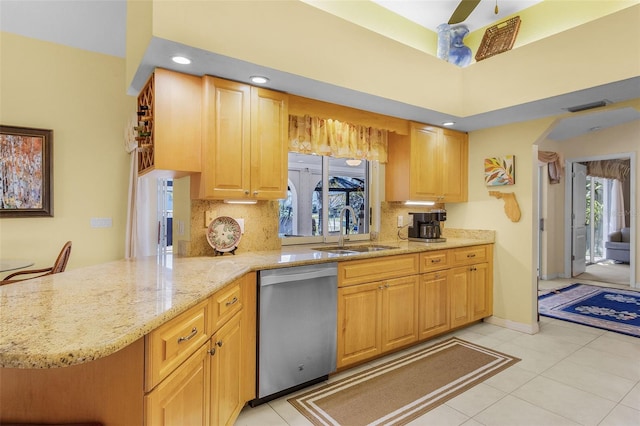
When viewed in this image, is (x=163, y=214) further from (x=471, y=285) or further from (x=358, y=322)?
(x=471, y=285)

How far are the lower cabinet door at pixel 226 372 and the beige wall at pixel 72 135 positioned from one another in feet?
10.5

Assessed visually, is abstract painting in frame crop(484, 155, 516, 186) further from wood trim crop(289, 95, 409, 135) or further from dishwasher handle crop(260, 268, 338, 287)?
dishwasher handle crop(260, 268, 338, 287)

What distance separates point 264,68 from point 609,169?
863 centimetres

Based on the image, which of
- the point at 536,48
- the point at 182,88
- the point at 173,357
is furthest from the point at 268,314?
the point at 536,48

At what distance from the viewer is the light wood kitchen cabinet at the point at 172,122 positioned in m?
2.27

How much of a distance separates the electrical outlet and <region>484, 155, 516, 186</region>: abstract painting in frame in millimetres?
3038

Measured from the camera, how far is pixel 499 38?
3.28 m

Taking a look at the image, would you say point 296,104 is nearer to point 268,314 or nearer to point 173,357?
point 268,314

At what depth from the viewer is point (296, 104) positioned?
2.90 m

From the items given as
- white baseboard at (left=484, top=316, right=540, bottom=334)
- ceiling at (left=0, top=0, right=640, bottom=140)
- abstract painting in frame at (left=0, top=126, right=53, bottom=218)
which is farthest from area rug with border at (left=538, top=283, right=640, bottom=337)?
abstract painting in frame at (left=0, top=126, right=53, bottom=218)

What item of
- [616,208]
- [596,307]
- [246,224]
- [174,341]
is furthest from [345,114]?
[616,208]

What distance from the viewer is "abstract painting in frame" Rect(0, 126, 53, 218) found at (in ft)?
12.3

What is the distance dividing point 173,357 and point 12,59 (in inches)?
174

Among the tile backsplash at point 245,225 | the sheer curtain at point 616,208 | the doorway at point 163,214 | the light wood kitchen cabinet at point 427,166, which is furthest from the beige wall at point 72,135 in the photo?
the sheer curtain at point 616,208
